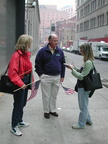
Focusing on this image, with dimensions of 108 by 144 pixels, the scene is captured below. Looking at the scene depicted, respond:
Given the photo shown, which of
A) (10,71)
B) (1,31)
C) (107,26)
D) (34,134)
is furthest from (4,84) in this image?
(107,26)

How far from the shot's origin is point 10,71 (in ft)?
11.2

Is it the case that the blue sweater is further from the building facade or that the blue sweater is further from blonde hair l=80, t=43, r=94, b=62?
the building facade

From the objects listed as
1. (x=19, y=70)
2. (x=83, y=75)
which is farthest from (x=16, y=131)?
(x=83, y=75)

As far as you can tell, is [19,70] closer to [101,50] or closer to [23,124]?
[23,124]

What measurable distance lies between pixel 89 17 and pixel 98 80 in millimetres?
67316

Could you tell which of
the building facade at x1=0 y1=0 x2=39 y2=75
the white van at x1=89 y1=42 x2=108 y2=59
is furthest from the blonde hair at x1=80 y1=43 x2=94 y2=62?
the white van at x1=89 y1=42 x2=108 y2=59

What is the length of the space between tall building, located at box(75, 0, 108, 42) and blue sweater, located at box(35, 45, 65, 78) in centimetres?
4173

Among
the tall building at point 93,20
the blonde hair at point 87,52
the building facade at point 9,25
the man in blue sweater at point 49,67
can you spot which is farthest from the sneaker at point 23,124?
the tall building at point 93,20

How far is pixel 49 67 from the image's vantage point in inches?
176

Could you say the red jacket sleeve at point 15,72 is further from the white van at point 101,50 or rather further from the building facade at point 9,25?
the white van at point 101,50

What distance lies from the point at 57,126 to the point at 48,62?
1370mm

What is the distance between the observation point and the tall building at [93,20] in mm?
54250

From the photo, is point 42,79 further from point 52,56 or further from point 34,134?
point 34,134

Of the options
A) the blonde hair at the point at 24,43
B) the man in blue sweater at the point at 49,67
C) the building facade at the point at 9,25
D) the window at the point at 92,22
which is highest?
the window at the point at 92,22
